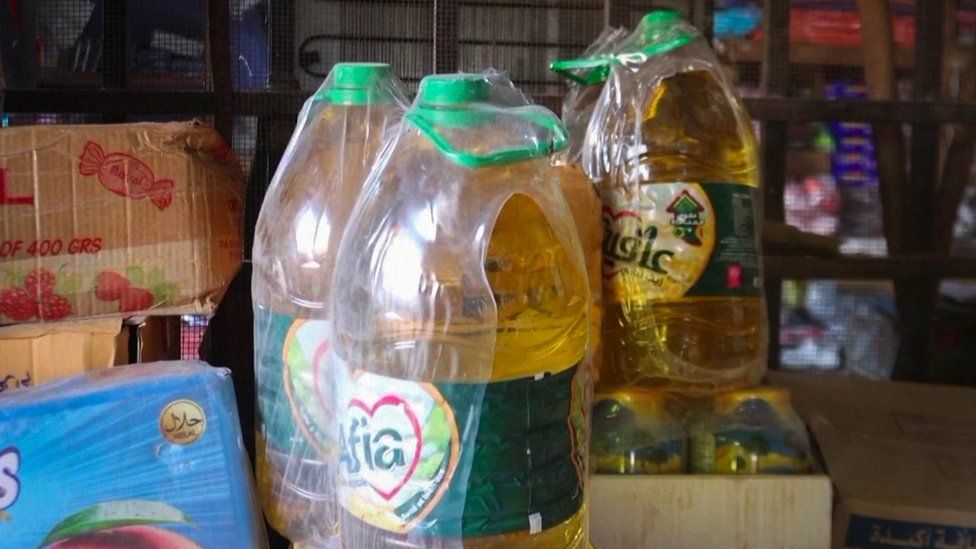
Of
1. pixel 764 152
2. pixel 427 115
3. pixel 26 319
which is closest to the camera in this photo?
pixel 427 115

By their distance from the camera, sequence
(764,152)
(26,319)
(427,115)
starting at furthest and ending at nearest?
(764,152), (26,319), (427,115)

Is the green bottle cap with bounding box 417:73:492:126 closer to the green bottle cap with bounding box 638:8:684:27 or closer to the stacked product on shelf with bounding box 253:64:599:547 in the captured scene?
the stacked product on shelf with bounding box 253:64:599:547

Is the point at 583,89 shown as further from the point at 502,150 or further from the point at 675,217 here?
the point at 502,150

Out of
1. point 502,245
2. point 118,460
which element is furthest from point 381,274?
point 118,460

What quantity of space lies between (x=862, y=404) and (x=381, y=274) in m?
1.00

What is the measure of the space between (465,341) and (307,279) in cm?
29

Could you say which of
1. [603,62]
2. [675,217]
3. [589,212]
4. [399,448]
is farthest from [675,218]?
[399,448]

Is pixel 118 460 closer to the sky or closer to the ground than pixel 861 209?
closer to the ground

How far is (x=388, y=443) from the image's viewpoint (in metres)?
0.83

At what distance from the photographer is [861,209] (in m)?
1.77

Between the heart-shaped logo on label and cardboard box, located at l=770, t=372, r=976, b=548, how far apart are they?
0.64 meters

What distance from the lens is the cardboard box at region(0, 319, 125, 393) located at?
1.10 m

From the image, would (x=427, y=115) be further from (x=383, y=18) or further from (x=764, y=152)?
(x=764, y=152)

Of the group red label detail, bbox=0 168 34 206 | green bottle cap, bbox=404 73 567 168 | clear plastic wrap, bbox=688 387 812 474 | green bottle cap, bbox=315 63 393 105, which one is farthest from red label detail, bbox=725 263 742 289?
red label detail, bbox=0 168 34 206
